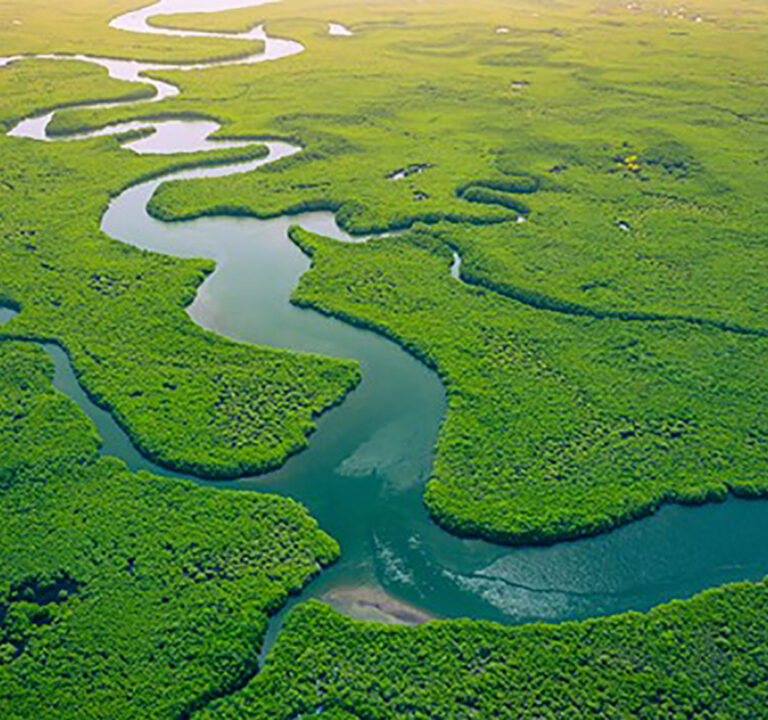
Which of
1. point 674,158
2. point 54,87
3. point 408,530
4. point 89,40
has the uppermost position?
point 89,40

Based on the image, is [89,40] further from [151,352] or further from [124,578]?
[124,578]

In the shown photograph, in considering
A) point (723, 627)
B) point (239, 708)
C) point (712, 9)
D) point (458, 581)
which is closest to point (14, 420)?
point (239, 708)

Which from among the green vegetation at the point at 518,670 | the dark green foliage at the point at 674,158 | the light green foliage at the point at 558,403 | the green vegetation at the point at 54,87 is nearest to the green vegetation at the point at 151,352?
the light green foliage at the point at 558,403

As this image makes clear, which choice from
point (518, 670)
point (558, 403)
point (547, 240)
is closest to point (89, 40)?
point (547, 240)

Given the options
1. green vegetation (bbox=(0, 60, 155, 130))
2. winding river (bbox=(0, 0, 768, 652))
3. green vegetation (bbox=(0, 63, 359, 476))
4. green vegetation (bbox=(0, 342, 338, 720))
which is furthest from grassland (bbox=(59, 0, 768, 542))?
green vegetation (bbox=(0, 342, 338, 720))

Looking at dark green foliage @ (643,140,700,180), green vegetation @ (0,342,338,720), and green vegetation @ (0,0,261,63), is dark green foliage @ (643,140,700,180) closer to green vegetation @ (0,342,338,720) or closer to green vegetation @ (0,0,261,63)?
green vegetation @ (0,342,338,720)

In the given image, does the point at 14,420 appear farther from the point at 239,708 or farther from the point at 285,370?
the point at 239,708
